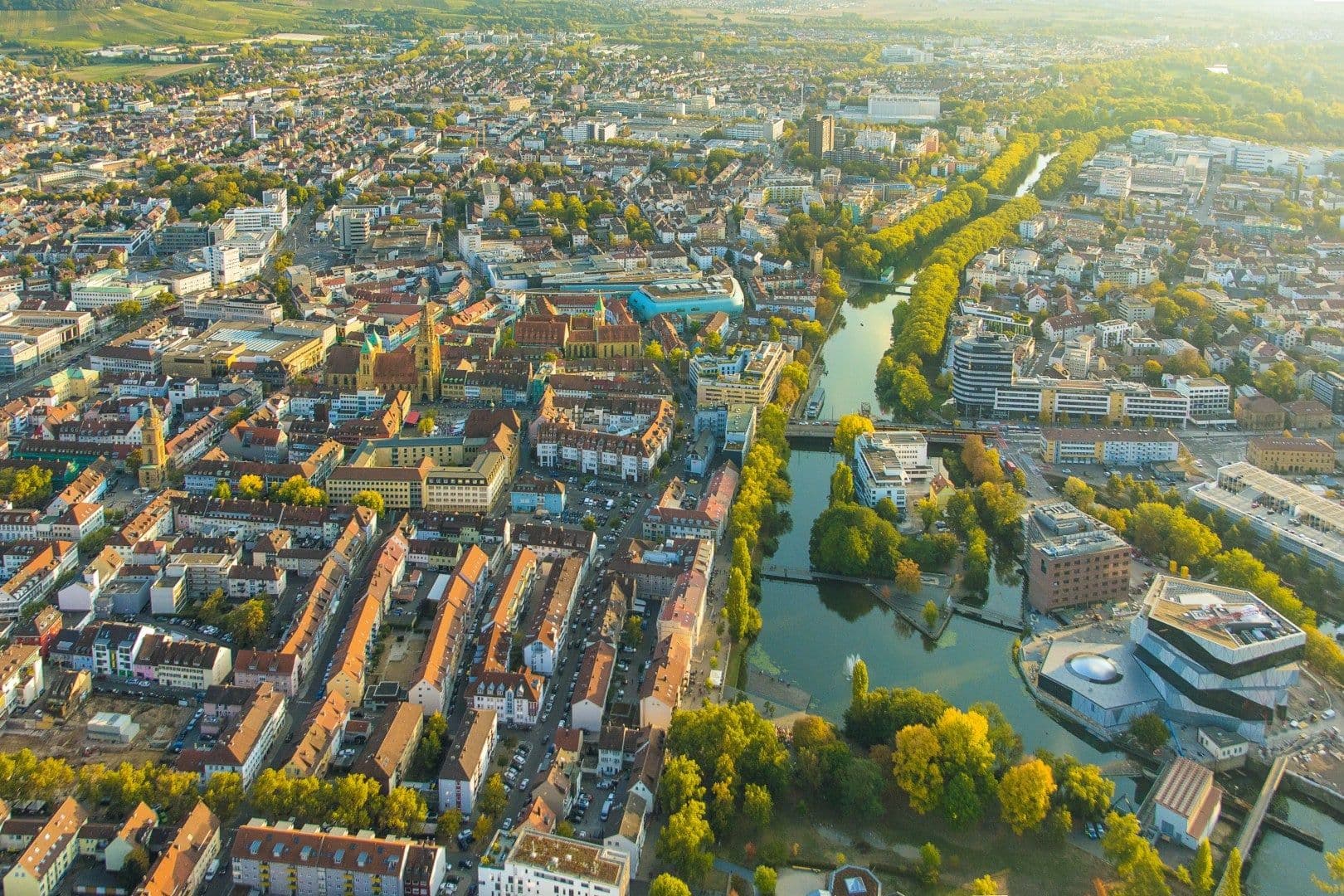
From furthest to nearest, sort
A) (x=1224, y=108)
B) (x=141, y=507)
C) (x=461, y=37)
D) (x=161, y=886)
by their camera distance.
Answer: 1. (x=461, y=37)
2. (x=1224, y=108)
3. (x=141, y=507)
4. (x=161, y=886)

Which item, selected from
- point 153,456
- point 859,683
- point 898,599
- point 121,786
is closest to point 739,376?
point 898,599

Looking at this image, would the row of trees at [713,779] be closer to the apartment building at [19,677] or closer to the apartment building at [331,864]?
the apartment building at [331,864]

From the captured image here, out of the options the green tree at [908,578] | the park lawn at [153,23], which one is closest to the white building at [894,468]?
the green tree at [908,578]

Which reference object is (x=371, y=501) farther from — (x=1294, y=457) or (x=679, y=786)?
(x=1294, y=457)

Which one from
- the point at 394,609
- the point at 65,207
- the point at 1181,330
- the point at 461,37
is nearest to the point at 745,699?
the point at 394,609

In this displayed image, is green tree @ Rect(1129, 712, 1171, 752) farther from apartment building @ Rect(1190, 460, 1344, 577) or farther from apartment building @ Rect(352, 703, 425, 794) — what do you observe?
apartment building @ Rect(352, 703, 425, 794)

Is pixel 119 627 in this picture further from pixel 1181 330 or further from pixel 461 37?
pixel 461 37

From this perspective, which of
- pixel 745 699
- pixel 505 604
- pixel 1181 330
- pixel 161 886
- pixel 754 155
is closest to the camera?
pixel 161 886
